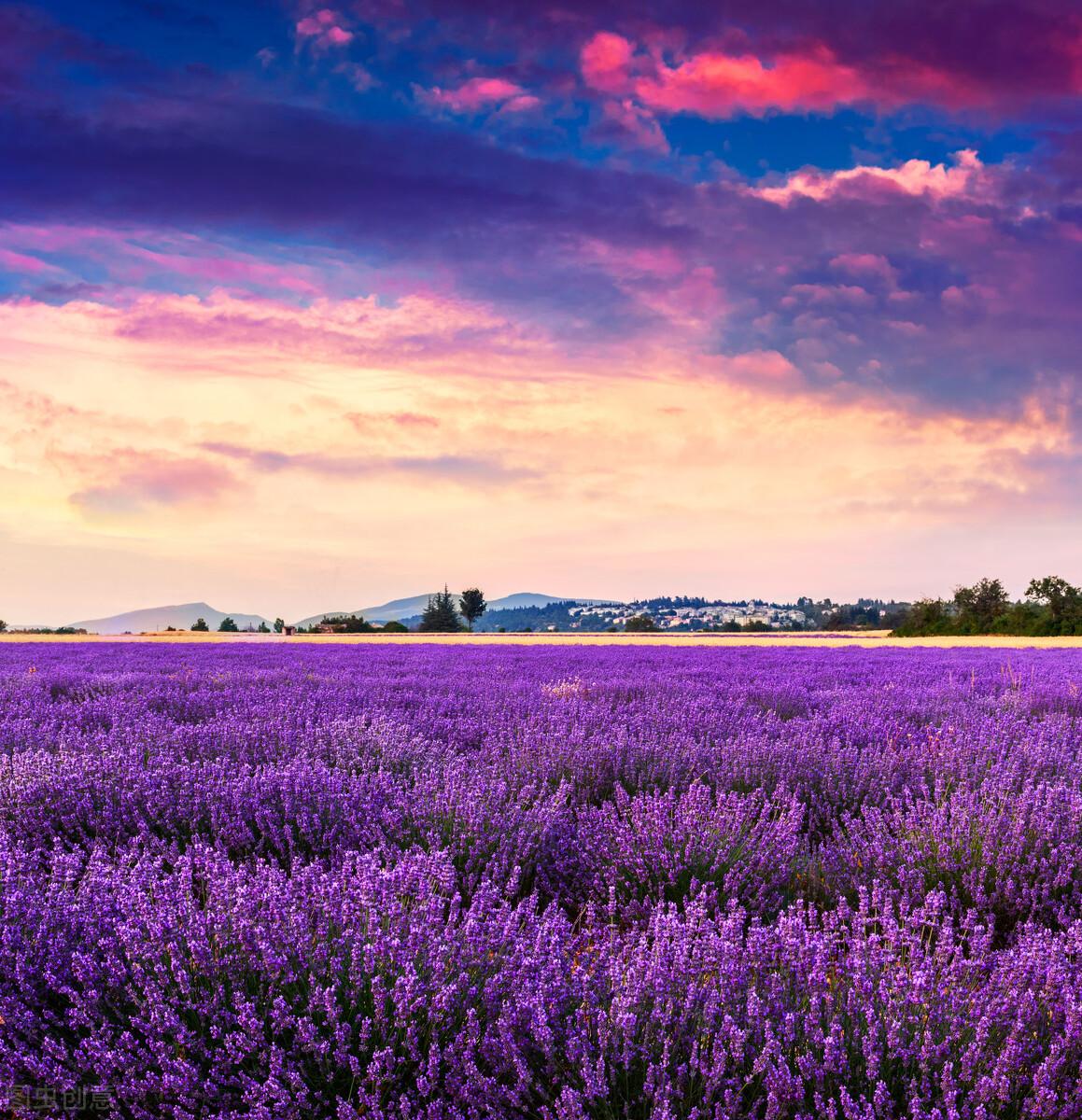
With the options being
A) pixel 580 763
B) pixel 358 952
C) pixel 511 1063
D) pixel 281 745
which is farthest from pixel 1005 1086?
pixel 281 745

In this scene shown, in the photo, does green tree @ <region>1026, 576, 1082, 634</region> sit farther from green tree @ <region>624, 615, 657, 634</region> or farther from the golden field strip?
green tree @ <region>624, 615, 657, 634</region>

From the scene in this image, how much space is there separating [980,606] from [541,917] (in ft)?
173

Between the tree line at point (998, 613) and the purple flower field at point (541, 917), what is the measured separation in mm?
40887

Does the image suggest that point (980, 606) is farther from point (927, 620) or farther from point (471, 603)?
point (471, 603)

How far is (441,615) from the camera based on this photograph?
73.8m

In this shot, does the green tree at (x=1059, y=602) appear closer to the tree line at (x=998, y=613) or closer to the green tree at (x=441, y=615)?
the tree line at (x=998, y=613)

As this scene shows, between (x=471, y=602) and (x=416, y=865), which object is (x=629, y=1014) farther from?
(x=471, y=602)

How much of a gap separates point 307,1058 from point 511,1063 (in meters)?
0.42

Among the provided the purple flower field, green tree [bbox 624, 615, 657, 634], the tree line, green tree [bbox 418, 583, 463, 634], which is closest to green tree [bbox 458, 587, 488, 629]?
green tree [bbox 418, 583, 463, 634]

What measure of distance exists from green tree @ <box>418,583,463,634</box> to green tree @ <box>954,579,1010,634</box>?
1537 inches

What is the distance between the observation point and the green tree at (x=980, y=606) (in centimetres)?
4734

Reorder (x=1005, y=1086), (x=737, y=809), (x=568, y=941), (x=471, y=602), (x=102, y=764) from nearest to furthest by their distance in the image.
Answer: (x=1005, y=1086), (x=568, y=941), (x=737, y=809), (x=102, y=764), (x=471, y=602)

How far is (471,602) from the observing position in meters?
74.9

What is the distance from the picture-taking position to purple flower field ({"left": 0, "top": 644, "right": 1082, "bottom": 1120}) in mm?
1535
